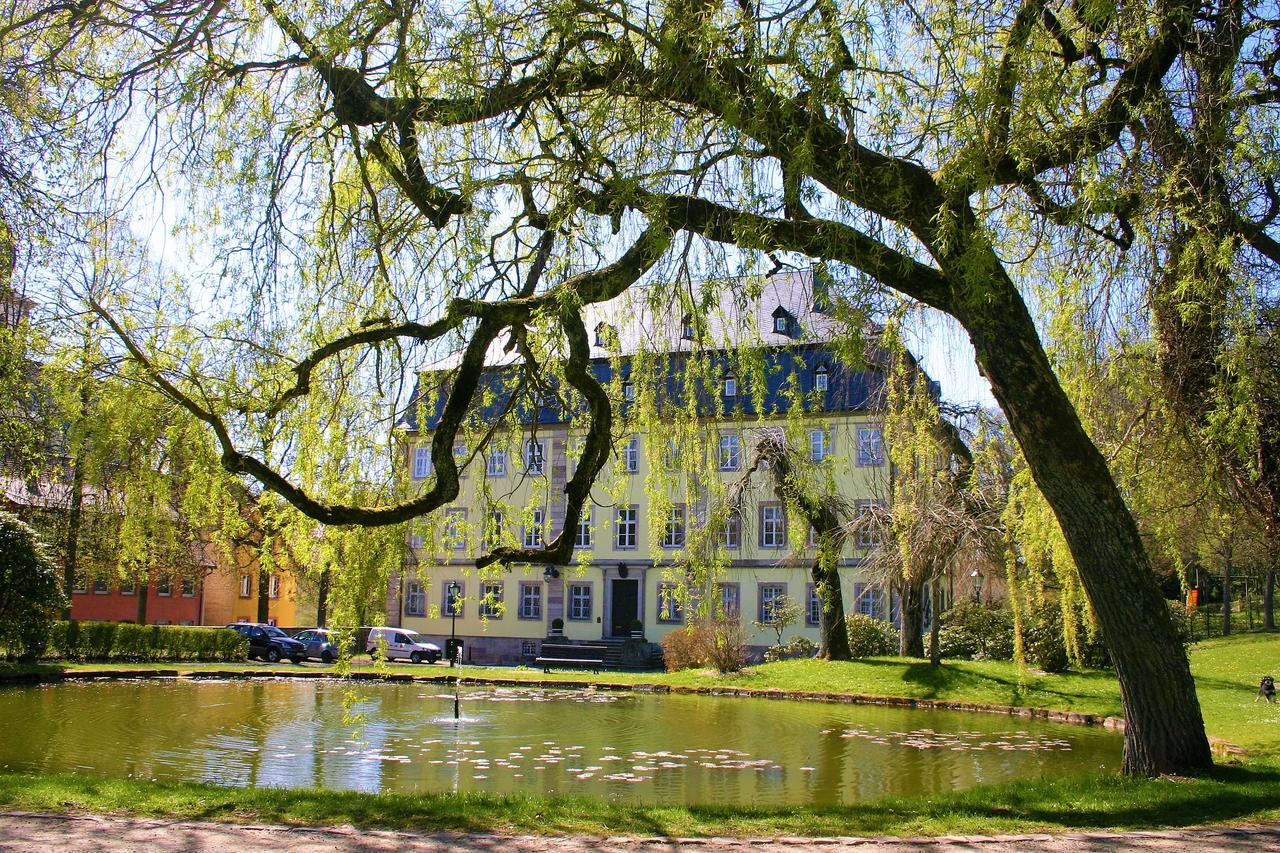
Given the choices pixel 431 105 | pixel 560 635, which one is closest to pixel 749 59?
pixel 431 105

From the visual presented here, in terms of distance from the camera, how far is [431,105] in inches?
252

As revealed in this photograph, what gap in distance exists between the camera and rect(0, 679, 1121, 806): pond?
8.94 m

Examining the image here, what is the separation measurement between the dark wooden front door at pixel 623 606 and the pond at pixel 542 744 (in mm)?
15185

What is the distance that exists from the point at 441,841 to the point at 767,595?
85.5ft

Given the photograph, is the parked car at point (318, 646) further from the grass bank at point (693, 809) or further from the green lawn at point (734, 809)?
the grass bank at point (693, 809)

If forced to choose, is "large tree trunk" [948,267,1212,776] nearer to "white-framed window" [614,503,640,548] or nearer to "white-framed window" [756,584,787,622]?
"white-framed window" [756,584,787,622]

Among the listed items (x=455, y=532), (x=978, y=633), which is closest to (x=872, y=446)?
(x=455, y=532)

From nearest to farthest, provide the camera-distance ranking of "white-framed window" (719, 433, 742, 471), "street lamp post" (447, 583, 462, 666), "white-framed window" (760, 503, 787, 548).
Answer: "street lamp post" (447, 583, 462, 666) → "white-framed window" (719, 433, 742, 471) → "white-framed window" (760, 503, 787, 548)

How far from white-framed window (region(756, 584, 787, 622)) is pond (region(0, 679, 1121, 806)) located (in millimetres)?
13400

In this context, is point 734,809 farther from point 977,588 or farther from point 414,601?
point 414,601

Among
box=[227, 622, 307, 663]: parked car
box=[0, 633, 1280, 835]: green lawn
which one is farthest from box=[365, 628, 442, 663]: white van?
box=[0, 633, 1280, 835]: green lawn

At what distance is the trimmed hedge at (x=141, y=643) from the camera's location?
22172 mm

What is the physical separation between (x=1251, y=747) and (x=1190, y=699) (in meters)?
3.35

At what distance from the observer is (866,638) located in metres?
23.2
